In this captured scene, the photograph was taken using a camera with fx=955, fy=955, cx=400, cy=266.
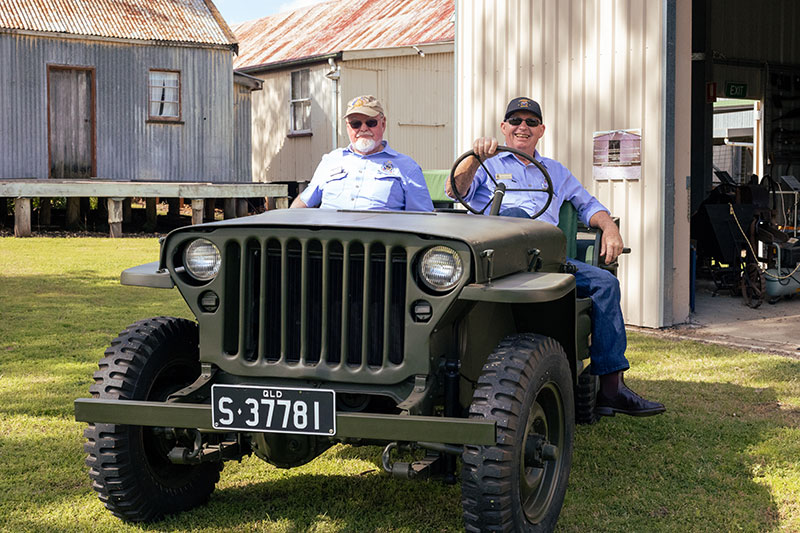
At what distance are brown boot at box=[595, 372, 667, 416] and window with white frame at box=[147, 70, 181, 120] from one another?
669 inches

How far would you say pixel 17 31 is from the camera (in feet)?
62.0

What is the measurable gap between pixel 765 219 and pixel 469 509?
8.63m

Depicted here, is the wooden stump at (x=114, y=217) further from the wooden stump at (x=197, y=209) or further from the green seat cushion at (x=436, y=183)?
the green seat cushion at (x=436, y=183)

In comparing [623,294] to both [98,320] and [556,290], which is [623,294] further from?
[556,290]

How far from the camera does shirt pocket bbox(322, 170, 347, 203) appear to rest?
536cm

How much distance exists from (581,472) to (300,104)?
67.4 feet

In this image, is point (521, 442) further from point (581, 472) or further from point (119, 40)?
point (119, 40)

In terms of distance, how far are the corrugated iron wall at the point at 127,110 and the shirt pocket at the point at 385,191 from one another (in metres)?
15.8

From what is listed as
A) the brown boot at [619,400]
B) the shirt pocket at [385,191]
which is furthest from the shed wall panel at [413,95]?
the brown boot at [619,400]

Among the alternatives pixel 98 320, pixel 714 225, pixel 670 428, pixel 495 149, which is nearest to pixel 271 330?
pixel 495 149

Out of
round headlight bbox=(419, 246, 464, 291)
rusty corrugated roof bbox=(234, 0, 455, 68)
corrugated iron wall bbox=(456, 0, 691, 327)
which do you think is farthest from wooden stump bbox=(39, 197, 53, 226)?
round headlight bbox=(419, 246, 464, 291)

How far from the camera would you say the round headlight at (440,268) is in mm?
3311

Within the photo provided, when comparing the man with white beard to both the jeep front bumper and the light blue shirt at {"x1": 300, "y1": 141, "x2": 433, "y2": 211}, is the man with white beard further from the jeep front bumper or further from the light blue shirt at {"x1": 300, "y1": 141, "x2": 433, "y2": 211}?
the jeep front bumper

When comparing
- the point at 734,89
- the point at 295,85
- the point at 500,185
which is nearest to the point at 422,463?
the point at 500,185
